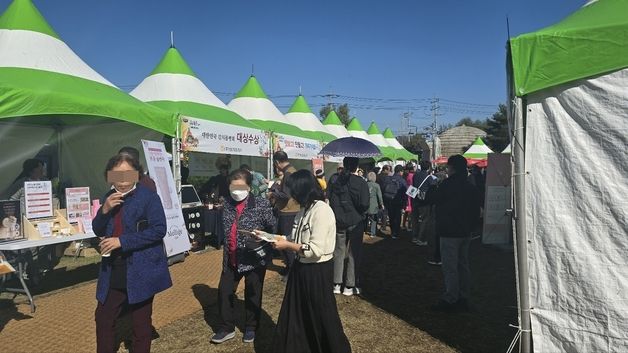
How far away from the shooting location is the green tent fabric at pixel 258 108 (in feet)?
43.0

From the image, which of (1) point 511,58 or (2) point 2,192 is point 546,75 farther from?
(2) point 2,192

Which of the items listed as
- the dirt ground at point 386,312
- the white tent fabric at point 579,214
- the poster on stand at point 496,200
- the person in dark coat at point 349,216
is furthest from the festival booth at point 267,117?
the white tent fabric at point 579,214

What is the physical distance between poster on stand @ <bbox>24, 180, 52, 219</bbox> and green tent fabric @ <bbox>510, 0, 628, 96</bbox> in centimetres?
606

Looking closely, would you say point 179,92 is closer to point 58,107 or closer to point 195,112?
point 195,112

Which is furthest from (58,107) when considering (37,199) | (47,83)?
(37,199)

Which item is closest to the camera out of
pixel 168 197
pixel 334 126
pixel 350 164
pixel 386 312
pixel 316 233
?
pixel 316 233

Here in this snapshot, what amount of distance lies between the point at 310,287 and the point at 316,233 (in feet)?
1.44

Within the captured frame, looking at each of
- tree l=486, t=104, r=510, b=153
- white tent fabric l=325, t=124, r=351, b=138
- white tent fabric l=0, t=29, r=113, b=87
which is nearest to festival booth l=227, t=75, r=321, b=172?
white tent fabric l=0, t=29, r=113, b=87

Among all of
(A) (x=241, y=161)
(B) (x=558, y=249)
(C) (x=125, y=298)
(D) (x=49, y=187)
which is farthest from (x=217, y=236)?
(B) (x=558, y=249)

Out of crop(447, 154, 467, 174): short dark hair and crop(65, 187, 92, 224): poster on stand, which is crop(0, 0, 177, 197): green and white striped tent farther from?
crop(447, 154, 467, 174): short dark hair

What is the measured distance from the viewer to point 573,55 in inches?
123

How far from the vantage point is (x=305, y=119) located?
17750 mm

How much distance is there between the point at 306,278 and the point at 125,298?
134 cm

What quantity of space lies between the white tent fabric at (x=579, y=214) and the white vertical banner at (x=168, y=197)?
5.28 meters
